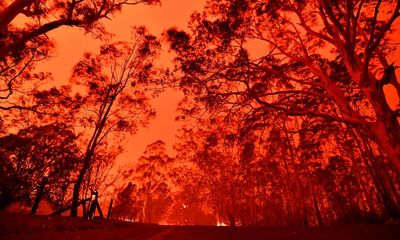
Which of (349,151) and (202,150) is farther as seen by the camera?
(202,150)

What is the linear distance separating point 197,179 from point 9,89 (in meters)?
31.9

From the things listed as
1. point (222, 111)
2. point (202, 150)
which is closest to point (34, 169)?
point (222, 111)

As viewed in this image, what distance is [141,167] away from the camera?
144ft

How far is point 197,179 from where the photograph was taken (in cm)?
4259

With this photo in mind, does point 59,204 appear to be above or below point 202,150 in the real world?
below

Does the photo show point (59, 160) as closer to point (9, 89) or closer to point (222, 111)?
point (9, 89)

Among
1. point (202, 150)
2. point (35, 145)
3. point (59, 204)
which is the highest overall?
point (202, 150)

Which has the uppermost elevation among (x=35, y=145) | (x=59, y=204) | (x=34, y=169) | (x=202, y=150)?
(x=202, y=150)

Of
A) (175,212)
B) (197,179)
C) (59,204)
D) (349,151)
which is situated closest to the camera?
(59,204)

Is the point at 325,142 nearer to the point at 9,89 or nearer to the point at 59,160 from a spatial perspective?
the point at 59,160

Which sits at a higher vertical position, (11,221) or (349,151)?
(349,151)

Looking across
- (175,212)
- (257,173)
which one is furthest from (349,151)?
(175,212)

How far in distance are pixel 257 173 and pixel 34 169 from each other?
89.8ft

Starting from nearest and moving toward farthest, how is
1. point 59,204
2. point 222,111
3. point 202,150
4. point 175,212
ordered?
point 222,111 → point 59,204 → point 202,150 → point 175,212
